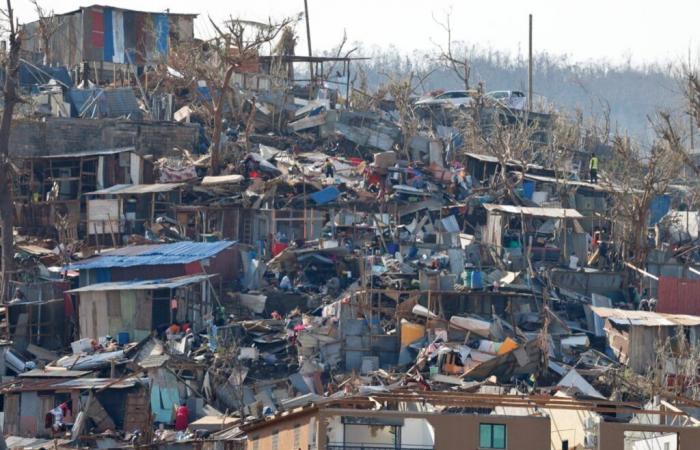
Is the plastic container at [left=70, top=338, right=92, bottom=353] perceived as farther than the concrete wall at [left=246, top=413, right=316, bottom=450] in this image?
Yes

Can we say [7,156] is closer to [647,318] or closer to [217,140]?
[217,140]

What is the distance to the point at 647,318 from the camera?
32156mm

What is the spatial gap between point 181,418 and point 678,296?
417 inches

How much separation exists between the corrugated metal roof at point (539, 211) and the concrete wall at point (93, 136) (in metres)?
7.97

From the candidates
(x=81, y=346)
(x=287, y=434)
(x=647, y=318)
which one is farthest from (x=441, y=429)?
(x=647, y=318)

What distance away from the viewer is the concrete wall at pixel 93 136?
3950cm

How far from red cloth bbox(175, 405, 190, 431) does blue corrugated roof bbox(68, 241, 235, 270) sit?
5413mm

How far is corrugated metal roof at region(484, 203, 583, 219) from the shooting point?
36719 mm

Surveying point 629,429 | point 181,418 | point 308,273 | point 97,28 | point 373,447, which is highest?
point 97,28

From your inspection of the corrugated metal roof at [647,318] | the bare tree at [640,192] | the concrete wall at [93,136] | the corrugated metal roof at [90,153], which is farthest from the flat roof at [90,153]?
the corrugated metal roof at [647,318]

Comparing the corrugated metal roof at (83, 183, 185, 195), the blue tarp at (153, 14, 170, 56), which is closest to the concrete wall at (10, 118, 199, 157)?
the corrugated metal roof at (83, 183, 185, 195)

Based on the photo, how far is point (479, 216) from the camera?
38.7m

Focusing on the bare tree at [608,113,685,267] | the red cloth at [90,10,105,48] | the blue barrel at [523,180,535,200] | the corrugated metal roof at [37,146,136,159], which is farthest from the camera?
the red cloth at [90,10,105,48]

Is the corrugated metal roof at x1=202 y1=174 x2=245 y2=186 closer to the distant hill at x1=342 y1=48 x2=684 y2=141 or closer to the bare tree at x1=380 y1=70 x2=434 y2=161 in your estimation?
the bare tree at x1=380 y1=70 x2=434 y2=161
